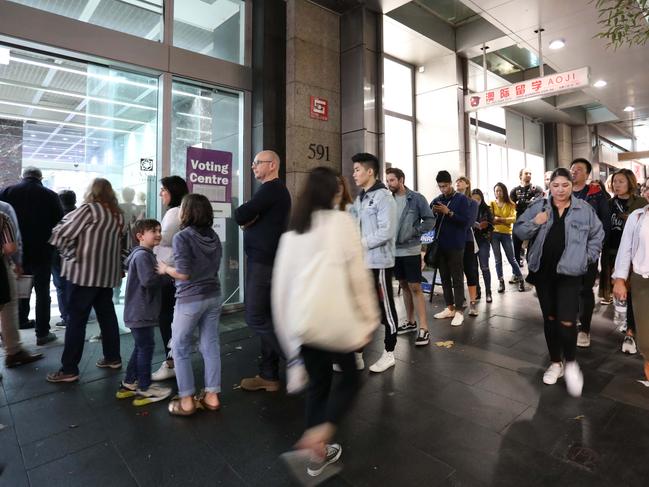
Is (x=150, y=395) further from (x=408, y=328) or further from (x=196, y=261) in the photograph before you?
(x=408, y=328)

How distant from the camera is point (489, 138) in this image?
1155 centimetres

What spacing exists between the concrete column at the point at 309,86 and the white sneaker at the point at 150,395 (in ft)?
11.7

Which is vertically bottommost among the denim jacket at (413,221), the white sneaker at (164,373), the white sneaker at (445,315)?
the white sneaker at (164,373)

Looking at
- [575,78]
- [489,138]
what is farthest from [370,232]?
[489,138]

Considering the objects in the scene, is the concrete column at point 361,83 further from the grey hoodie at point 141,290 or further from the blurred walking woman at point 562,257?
the grey hoodie at point 141,290

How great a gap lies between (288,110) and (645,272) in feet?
15.9

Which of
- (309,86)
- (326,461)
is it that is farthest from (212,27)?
(326,461)

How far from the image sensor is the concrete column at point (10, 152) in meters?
6.93

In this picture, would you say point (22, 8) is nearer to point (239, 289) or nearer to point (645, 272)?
point (239, 289)

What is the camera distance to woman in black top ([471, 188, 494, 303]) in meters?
6.36

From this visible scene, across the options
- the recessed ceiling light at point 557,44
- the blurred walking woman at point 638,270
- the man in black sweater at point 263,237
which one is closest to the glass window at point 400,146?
Answer: the recessed ceiling light at point 557,44

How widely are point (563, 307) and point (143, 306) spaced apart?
3.28 metres

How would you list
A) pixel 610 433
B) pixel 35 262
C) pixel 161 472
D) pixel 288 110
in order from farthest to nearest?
pixel 288 110 → pixel 35 262 → pixel 610 433 → pixel 161 472

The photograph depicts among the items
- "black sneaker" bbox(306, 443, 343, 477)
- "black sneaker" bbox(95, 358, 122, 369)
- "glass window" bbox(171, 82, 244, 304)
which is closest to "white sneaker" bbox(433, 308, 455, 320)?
"glass window" bbox(171, 82, 244, 304)
